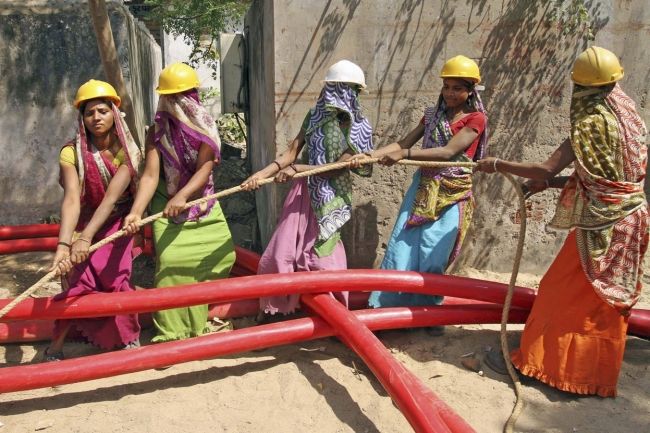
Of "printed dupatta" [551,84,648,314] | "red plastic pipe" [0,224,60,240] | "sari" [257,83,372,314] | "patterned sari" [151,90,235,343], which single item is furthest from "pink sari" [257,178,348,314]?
"red plastic pipe" [0,224,60,240]

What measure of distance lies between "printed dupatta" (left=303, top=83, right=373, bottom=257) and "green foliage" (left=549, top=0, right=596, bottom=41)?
1834 millimetres

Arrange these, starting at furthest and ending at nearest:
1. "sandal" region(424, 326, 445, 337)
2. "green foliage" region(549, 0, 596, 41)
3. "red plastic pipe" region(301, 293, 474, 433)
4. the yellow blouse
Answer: "green foliage" region(549, 0, 596, 41) → "sandal" region(424, 326, 445, 337) → the yellow blouse → "red plastic pipe" region(301, 293, 474, 433)

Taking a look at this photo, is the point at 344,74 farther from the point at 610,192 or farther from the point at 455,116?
the point at 610,192

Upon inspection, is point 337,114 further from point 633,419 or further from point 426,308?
point 633,419

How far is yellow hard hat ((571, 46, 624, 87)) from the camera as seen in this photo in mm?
2812

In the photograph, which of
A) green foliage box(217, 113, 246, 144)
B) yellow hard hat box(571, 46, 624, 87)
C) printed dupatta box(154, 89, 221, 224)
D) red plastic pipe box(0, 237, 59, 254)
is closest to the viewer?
yellow hard hat box(571, 46, 624, 87)

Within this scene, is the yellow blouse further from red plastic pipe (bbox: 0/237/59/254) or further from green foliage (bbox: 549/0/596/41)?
green foliage (bbox: 549/0/596/41)

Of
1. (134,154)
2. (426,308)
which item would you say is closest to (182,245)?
(134,154)

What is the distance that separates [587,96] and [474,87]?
0.81 m

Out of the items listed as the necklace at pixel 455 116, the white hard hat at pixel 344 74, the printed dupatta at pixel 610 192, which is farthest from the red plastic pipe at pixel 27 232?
the printed dupatta at pixel 610 192

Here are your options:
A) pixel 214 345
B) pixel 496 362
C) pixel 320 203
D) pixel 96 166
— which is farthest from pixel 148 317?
pixel 496 362

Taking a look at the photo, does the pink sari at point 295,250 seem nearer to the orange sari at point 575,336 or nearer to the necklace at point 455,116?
the necklace at point 455,116

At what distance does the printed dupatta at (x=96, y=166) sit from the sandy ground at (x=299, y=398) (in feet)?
3.16

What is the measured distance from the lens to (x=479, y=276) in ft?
15.6
